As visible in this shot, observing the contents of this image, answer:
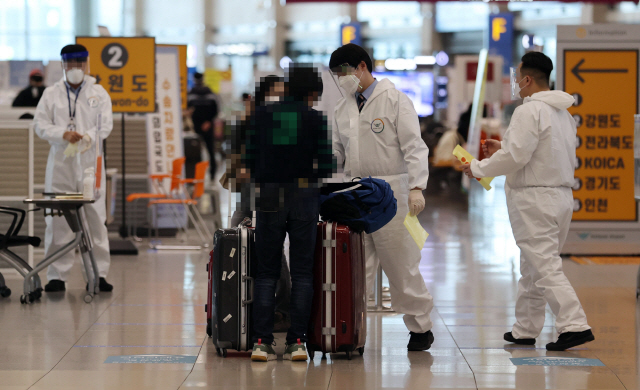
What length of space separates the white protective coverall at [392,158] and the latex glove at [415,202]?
10 centimetres

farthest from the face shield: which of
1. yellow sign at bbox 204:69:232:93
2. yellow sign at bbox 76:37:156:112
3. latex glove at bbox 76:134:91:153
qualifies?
yellow sign at bbox 204:69:232:93

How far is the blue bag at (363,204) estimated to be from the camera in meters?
4.18

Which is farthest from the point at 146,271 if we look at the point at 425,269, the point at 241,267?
the point at 241,267

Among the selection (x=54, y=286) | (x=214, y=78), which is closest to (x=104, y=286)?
(x=54, y=286)

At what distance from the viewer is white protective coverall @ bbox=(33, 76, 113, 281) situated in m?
6.37

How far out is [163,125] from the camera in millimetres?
9438

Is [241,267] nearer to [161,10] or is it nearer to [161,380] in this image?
[161,380]

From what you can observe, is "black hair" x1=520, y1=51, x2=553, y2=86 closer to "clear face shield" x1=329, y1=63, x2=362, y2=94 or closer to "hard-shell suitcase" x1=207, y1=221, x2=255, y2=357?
"clear face shield" x1=329, y1=63, x2=362, y2=94

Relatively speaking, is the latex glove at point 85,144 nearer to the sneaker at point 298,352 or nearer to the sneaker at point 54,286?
the sneaker at point 54,286

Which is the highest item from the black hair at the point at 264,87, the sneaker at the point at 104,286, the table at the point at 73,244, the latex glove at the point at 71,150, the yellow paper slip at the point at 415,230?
the black hair at the point at 264,87

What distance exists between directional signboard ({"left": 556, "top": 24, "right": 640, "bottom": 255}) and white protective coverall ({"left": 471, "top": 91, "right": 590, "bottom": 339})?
351cm

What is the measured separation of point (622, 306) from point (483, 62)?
198 inches

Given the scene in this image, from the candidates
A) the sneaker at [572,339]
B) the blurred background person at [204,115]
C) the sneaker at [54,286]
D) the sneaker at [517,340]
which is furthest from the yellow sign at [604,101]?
the blurred background person at [204,115]

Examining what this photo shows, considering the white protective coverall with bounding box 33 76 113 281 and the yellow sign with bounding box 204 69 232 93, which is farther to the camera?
the yellow sign with bounding box 204 69 232 93
